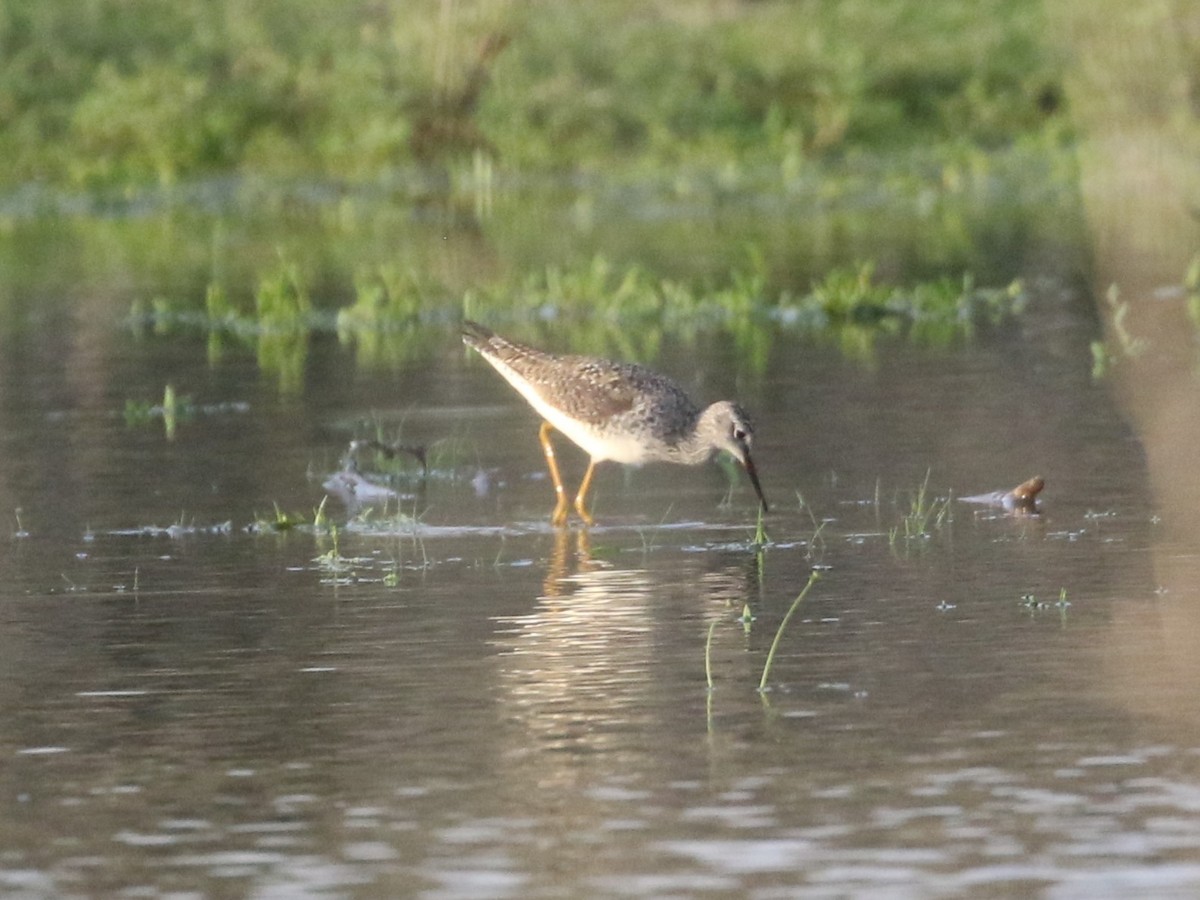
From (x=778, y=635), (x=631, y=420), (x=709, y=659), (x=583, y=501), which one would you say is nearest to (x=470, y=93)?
(x=583, y=501)

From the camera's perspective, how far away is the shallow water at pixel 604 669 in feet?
22.6

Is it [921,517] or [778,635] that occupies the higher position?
[921,517]

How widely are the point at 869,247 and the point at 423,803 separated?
56.9 feet

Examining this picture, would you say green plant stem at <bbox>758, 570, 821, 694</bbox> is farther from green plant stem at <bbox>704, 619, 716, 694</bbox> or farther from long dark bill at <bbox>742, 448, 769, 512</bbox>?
long dark bill at <bbox>742, 448, 769, 512</bbox>

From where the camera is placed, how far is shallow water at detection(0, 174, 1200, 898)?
688 centimetres

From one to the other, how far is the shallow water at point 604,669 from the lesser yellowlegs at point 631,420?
26cm

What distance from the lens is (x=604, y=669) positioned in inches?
346

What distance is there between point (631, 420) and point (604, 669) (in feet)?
10.7

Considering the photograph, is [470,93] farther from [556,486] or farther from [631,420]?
[631,420]

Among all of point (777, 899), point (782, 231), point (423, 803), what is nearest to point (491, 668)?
point (423, 803)

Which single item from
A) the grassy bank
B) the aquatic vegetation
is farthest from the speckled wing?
the grassy bank

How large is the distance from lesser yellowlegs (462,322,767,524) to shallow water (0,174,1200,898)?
0.26 meters

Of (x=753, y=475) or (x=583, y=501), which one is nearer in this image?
(x=753, y=475)

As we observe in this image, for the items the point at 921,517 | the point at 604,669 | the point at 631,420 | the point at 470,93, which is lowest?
the point at 604,669
